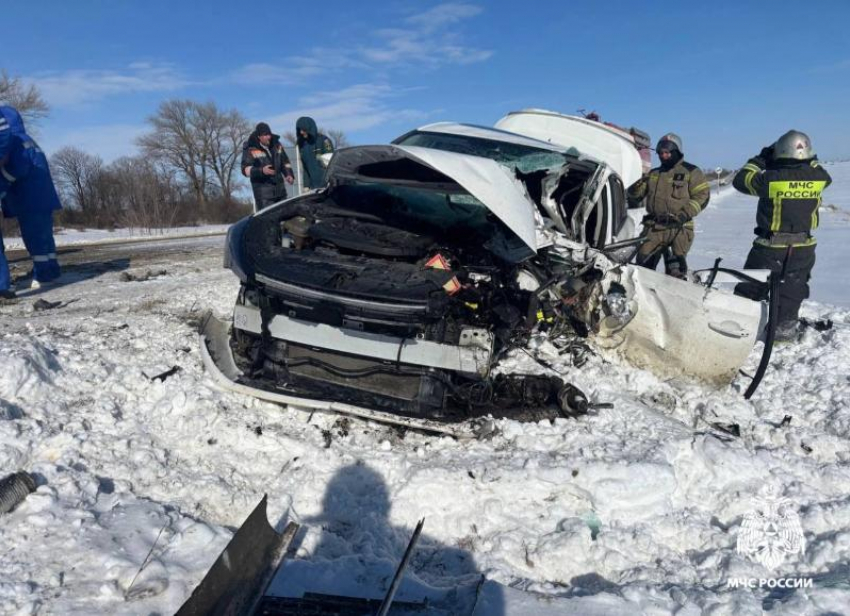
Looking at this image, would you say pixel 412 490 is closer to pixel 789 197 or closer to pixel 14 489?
pixel 14 489

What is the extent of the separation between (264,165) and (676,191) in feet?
17.8

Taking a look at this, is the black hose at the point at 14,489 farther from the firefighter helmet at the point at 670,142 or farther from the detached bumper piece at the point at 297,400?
the firefighter helmet at the point at 670,142

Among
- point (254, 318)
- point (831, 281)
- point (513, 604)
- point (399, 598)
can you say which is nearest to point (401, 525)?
point (399, 598)

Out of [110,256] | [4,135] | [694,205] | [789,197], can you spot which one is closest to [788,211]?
[789,197]

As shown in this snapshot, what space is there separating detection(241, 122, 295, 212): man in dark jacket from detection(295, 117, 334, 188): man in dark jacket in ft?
1.73

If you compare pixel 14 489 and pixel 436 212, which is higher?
pixel 436 212

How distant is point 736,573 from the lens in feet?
7.39

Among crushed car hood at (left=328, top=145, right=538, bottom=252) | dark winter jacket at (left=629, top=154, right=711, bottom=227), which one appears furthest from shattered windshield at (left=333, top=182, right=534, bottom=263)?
dark winter jacket at (left=629, top=154, right=711, bottom=227)

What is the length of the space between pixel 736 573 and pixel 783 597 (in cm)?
20

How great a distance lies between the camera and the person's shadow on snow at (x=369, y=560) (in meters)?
2.04

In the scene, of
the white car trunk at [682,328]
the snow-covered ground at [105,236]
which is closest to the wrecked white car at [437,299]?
the white car trunk at [682,328]

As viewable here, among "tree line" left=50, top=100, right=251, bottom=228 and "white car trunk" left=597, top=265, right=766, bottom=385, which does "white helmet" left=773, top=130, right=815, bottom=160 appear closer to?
"white car trunk" left=597, top=265, right=766, bottom=385

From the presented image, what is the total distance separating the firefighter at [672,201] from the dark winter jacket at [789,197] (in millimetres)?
884

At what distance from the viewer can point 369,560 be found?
225cm
